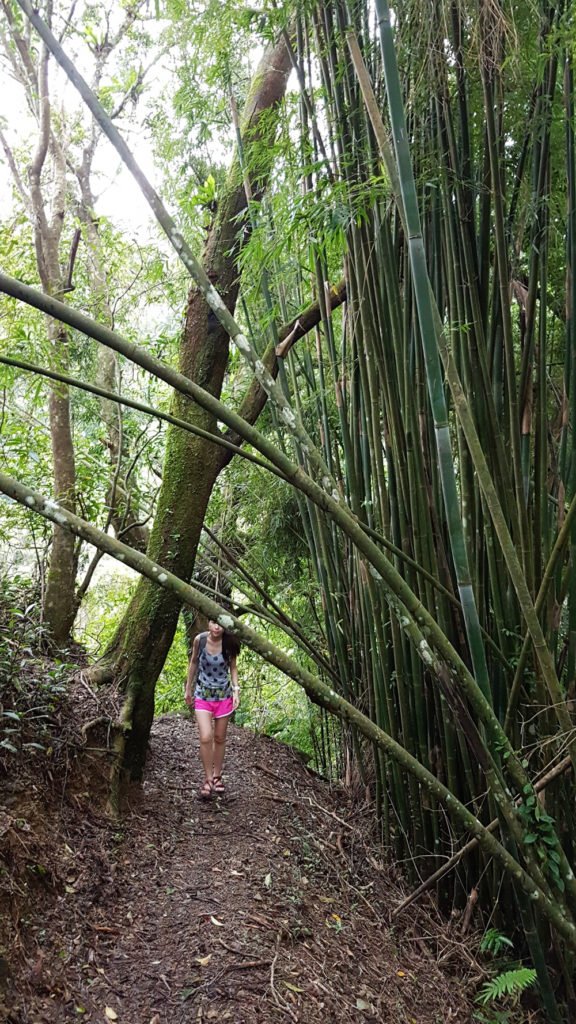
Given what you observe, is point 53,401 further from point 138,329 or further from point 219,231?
point 138,329

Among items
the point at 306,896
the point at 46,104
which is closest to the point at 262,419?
the point at 46,104

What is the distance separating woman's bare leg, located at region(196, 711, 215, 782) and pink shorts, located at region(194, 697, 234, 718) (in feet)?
0.07

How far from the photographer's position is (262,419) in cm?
387

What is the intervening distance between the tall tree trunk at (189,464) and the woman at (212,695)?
23 centimetres

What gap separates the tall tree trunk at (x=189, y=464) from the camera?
2.62 metres

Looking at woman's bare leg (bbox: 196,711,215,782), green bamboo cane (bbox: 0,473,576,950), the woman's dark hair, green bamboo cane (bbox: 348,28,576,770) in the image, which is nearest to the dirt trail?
woman's bare leg (bbox: 196,711,215,782)

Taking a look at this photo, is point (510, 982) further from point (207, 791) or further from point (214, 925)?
point (207, 791)

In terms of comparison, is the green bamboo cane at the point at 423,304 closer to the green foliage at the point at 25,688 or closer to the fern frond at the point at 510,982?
the fern frond at the point at 510,982

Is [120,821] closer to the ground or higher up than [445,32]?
closer to the ground

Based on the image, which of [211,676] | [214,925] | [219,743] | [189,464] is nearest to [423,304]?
[189,464]

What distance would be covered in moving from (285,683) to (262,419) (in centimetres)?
273

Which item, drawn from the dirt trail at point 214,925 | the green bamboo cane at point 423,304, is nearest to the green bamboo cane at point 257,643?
the green bamboo cane at point 423,304

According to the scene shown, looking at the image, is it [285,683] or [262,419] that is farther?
[285,683]

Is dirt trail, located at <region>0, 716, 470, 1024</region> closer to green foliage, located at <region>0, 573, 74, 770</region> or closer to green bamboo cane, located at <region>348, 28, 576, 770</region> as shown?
green foliage, located at <region>0, 573, 74, 770</region>
